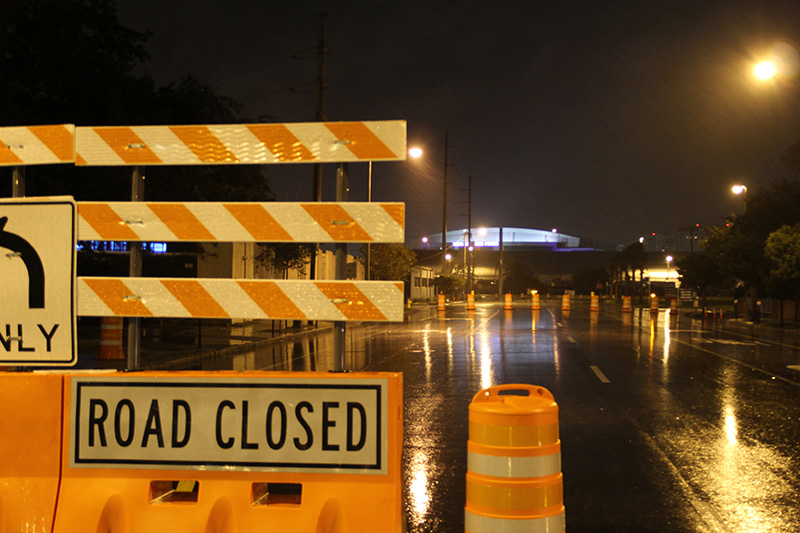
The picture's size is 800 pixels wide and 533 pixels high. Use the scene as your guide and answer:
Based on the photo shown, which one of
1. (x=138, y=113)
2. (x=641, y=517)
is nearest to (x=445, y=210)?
(x=138, y=113)

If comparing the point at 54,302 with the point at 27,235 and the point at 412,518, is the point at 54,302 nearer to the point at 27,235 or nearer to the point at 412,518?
the point at 27,235

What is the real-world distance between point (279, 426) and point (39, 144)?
89.8 inches

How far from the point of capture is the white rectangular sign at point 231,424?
3914 mm

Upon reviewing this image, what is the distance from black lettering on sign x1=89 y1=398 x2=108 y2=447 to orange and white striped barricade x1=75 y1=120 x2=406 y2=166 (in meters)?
1.41

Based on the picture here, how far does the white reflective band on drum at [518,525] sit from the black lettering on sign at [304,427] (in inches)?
38.5

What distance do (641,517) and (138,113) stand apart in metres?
15.8

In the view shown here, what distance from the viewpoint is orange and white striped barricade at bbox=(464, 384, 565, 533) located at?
12.3ft

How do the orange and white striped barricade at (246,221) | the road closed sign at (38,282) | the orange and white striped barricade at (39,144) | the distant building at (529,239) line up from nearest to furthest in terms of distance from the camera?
the orange and white striped barricade at (246,221)
the road closed sign at (38,282)
the orange and white striped barricade at (39,144)
the distant building at (529,239)

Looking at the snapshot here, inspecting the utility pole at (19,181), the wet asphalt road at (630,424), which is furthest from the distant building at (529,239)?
the utility pole at (19,181)

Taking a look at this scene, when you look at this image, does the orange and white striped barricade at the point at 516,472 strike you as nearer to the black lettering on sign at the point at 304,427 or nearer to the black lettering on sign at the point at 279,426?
the black lettering on sign at the point at 304,427

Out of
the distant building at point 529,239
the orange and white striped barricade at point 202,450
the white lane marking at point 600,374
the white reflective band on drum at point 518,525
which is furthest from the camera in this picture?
the distant building at point 529,239

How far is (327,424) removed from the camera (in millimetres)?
3943

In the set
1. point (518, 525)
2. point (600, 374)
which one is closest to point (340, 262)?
point (518, 525)

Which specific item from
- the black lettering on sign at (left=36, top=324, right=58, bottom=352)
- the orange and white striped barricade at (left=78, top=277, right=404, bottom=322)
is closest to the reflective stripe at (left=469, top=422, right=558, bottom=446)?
the orange and white striped barricade at (left=78, top=277, right=404, bottom=322)
